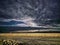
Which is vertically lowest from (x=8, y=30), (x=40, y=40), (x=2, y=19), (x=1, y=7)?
(x=40, y=40)

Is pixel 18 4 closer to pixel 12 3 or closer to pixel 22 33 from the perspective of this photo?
pixel 12 3

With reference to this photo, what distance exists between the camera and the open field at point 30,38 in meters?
2.34

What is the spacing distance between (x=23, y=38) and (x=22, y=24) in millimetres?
188

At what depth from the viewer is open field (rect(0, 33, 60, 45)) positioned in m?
2.34

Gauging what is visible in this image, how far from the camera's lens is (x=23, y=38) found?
2.38 m

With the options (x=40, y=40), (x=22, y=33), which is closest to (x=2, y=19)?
(x=22, y=33)

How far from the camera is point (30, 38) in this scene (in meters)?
2.37

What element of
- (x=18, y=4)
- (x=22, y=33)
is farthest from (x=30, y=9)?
(x=22, y=33)

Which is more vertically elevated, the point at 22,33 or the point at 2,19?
the point at 2,19

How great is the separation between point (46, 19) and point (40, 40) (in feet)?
0.94

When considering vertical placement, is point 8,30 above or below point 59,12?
below

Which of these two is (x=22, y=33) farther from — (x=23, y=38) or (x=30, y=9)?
(x=30, y=9)

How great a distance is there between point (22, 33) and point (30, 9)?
13.2 inches

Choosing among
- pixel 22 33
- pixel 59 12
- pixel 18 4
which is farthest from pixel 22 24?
pixel 59 12
